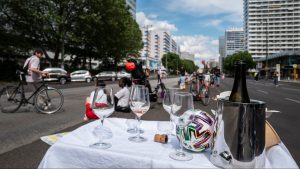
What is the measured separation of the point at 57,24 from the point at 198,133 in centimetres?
2834

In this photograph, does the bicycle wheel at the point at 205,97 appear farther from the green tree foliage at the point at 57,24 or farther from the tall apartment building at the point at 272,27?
the tall apartment building at the point at 272,27

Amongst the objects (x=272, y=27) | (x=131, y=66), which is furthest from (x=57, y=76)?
(x=272, y=27)

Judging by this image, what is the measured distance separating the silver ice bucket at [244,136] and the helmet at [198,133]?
17cm

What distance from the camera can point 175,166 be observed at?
1104 millimetres

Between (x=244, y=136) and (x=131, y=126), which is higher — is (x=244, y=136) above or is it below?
above

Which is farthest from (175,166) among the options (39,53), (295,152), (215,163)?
(39,53)

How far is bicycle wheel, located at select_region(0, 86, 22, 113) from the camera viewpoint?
681 cm

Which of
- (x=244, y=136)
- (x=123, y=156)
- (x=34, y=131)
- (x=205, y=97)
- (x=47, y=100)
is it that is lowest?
(x=34, y=131)

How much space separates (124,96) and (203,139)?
18.1ft

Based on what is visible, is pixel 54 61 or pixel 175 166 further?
pixel 54 61

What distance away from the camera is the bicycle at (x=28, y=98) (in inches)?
269

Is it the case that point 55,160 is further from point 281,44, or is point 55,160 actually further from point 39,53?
point 281,44

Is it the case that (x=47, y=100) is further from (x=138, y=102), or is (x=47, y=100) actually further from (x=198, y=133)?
(x=198, y=133)

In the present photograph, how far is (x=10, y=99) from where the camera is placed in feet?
23.0
